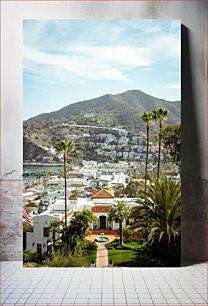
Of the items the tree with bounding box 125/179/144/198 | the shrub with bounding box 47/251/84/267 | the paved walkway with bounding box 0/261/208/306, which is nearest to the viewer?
the paved walkway with bounding box 0/261/208/306

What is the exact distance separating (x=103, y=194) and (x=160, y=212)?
52 centimetres

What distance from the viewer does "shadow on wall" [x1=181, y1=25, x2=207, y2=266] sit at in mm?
4027

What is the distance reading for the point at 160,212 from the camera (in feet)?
13.3

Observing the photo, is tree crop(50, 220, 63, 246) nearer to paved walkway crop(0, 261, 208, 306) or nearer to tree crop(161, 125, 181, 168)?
paved walkway crop(0, 261, 208, 306)

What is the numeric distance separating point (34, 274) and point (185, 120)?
1.81 m

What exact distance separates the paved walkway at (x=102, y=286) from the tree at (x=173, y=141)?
3.07 feet

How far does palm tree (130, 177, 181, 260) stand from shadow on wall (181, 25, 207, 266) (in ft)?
0.24

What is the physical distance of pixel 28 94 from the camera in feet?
13.4

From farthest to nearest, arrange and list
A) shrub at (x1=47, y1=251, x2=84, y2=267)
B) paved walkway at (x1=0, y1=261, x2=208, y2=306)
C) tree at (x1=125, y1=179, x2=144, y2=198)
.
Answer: tree at (x1=125, y1=179, x2=144, y2=198), shrub at (x1=47, y1=251, x2=84, y2=267), paved walkway at (x1=0, y1=261, x2=208, y2=306)

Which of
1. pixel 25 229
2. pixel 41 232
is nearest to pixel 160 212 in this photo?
pixel 41 232

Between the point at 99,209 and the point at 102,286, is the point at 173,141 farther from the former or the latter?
the point at 102,286

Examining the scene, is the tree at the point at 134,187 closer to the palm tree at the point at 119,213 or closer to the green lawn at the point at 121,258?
the palm tree at the point at 119,213

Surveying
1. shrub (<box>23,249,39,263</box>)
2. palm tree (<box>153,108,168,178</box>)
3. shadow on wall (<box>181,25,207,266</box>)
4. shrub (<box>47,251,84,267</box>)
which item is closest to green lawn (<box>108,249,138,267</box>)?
shrub (<box>47,251,84,267</box>)

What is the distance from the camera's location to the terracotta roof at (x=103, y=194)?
4.07 meters
